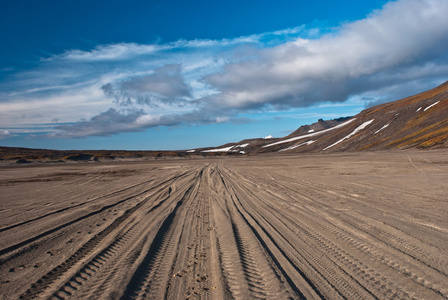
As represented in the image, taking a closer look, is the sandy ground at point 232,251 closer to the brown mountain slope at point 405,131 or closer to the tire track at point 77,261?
the tire track at point 77,261

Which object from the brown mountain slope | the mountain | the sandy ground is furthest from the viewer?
the brown mountain slope

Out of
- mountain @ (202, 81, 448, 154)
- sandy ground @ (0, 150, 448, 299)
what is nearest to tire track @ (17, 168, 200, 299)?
sandy ground @ (0, 150, 448, 299)

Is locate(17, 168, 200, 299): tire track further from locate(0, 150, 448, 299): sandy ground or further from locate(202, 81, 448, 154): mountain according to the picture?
locate(202, 81, 448, 154): mountain

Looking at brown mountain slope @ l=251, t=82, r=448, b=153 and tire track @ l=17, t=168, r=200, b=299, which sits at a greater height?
brown mountain slope @ l=251, t=82, r=448, b=153

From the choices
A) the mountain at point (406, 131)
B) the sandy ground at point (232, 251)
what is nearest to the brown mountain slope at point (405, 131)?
the mountain at point (406, 131)

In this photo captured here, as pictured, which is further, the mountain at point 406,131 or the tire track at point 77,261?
the mountain at point 406,131

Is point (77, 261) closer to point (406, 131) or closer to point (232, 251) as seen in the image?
point (232, 251)

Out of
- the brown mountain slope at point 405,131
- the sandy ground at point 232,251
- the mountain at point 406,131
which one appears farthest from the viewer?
the brown mountain slope at point 405,131

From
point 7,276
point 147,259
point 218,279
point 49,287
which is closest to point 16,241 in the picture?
point 7,276

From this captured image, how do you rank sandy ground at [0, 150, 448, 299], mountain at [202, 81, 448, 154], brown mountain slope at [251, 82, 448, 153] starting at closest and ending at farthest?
1. sandy ground at [0, 150, 448, 299]
2. mountain at [202, 81, 448, 154]
3. brown mountain slope at [251, 82, 448, 153]

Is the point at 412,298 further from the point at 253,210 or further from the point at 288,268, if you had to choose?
the point at 253,210

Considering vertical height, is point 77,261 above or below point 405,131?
below

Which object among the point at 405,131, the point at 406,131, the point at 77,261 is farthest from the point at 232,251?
the point at 405,131

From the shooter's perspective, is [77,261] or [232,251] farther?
[232,251]
